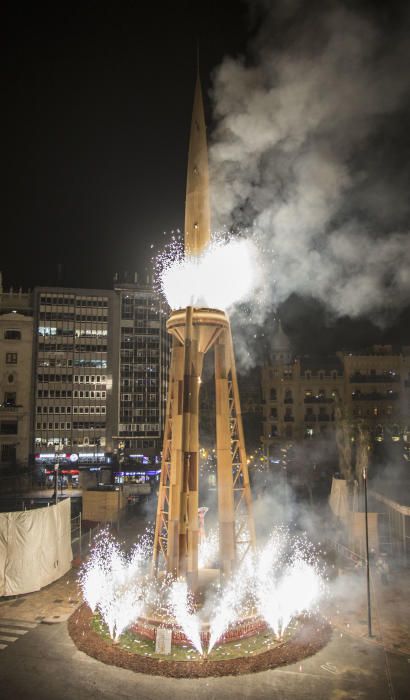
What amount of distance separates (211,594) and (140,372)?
227 feet

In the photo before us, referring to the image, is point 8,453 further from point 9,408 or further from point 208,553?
point 208,553

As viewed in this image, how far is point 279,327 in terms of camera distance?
93750 mm

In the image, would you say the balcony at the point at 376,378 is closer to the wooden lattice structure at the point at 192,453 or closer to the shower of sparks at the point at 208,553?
the shower of sparks at the point at 208,553

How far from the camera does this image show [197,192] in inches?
991

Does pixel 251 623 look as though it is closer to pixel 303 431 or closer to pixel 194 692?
pixel 194 692

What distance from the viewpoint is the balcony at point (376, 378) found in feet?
263

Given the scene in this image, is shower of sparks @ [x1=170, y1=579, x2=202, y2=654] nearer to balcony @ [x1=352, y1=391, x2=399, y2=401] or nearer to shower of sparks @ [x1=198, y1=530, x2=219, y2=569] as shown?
shower of sparks @ [x1=198, y1=530, x2=219, y2=569]

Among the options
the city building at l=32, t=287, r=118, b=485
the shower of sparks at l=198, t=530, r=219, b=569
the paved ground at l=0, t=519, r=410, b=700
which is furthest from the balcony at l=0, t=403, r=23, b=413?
the paved ground at l=0, t=519, r=410, b=700

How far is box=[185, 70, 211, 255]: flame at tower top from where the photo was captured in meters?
25.0

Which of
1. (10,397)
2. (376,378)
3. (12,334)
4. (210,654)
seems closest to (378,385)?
(376,378)

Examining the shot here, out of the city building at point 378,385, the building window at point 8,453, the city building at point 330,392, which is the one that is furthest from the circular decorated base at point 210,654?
the building window at point 8,453

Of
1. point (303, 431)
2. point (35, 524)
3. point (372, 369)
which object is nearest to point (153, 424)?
point (303, 431)

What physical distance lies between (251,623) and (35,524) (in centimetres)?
1263

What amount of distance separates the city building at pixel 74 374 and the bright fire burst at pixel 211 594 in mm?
54527
